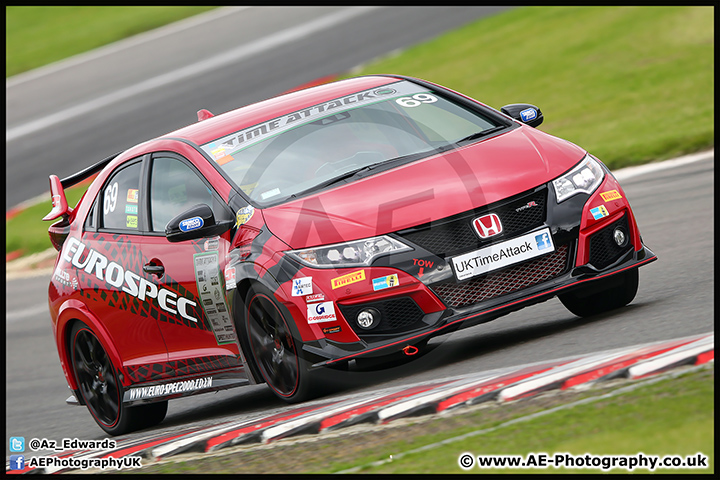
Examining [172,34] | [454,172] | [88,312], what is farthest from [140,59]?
[454,172]

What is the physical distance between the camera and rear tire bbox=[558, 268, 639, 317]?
20.8 feet

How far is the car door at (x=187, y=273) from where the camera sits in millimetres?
6117

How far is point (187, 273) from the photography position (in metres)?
6.28

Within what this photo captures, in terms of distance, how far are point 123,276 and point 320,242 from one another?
6.09ft

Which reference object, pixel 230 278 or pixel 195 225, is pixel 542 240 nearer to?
pixel 230 278

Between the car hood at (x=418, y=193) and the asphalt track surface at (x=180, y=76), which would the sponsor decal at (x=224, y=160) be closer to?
the car hood at (x=418, y=193)

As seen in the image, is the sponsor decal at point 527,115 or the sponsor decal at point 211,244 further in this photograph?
the sponsor decal at point 527,115

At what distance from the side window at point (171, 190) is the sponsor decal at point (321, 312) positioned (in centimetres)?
122

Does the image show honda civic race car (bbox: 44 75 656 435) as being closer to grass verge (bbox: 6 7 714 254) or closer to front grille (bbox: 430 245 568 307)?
front grille (bbox: 430 245 568 307)

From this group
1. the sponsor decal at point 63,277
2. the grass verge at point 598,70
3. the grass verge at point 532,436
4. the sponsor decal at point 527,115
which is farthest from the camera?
the grass verge at point 598,70

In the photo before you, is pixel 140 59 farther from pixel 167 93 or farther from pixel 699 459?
pixel 699 459

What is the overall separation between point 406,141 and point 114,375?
2.49 m

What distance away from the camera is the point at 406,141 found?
21.6 ft

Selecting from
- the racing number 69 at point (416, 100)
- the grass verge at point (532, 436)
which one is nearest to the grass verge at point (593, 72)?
the racing number 69 at point (416, 100)
